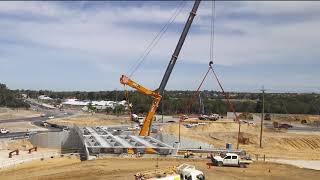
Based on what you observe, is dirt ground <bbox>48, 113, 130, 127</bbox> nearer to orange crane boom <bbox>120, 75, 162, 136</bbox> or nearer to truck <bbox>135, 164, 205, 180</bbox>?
orange crane boom <bbox>120, 75, 162, 136</bbox>

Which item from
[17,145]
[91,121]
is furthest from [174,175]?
[91,121]

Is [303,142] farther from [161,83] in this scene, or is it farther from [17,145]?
[17,145]

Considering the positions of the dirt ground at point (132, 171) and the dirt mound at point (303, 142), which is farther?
the dirt mound at point (303, 142)

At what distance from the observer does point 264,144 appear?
71062 mm

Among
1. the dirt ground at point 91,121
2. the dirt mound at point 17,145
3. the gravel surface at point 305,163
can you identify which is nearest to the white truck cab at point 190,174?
the gravel surface at point 305,163

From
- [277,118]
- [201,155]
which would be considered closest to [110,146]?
[201,155]

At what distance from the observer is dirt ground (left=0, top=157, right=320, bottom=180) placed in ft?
112

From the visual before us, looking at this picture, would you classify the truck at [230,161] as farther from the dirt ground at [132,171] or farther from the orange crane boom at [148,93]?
the orange crane boom at [148,93]

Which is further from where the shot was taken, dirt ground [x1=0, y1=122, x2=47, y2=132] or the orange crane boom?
dirt ground [x1=0, y1=122, x2=47, y2=132]

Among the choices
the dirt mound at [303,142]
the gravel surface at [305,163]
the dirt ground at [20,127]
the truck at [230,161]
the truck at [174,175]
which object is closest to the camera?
the truck at [174,175]

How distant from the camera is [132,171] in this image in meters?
35.0

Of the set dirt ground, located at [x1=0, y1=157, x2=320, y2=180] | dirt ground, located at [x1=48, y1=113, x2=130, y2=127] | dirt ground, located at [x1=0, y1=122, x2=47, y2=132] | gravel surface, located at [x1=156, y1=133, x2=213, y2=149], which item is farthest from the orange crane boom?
dirt ground, located at [x1=48, y1=113, x2=130, y2=127]

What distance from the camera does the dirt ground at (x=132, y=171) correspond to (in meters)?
34.1

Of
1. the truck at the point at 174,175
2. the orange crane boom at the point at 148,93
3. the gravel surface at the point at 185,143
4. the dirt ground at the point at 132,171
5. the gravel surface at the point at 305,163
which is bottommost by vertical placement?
the gravel surface at the point at 305,163
